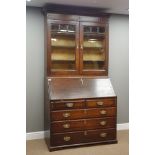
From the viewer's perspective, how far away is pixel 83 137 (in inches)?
140

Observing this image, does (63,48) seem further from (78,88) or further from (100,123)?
(100,123)

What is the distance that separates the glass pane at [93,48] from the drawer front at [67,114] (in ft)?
2.75

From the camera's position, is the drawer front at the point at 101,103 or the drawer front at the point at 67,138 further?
the drawer front at the point at 101,103

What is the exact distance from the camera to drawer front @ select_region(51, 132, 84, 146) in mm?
3396

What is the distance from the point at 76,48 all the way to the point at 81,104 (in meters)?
1.00

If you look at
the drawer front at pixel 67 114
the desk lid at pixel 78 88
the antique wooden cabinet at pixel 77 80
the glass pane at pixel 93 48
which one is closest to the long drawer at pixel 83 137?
the antique wooden cabinet at pixel 77 80

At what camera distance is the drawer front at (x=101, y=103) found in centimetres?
359

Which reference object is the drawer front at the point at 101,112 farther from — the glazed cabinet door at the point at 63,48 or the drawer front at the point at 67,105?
the glazed cabinet door at the point at 63,48

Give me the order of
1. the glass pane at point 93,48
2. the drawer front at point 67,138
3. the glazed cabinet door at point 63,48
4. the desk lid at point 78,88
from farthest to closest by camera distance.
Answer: the glass pane at point 93,48 < the glazed cabinet door at point 63,48 < the desk lid at point 78,88 < the drawer front at point 67,138

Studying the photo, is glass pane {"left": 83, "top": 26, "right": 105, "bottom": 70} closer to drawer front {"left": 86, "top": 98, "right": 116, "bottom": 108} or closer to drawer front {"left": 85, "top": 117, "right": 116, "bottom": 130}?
drawer front {"left": 86, "top": 98, "right": 116, "bottom": 108}

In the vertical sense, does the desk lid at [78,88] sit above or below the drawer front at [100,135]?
above

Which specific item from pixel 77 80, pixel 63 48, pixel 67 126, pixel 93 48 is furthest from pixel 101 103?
pixel 63 48
